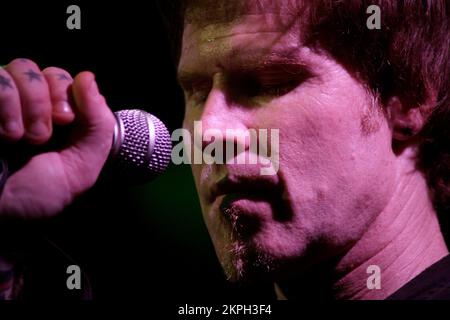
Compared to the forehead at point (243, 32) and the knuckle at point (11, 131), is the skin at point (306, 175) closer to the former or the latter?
the forehead at point (243, 32)

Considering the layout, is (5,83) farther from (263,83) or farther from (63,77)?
(263,83)

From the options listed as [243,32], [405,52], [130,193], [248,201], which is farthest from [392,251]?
[130,193]

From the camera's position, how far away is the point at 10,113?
0.82 metres

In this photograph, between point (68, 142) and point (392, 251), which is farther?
point (392, 251)

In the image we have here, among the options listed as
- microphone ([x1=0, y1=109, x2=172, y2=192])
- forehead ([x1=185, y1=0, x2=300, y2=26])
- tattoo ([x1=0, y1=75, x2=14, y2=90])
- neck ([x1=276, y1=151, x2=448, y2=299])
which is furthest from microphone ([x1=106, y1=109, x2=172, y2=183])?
neck ([x1=276, y1=151, x2=448, y2=299])

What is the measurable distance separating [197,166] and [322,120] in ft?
1.45

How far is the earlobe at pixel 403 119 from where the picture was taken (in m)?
1.35

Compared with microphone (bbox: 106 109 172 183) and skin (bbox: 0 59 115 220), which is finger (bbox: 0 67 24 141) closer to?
skin (bbox: 0 59 115 220)

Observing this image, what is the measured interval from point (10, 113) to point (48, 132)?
73mm

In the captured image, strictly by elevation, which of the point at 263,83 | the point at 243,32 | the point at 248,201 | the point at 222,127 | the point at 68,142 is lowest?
the point at 248,201

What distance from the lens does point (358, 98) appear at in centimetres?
129

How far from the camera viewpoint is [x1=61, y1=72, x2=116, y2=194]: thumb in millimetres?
914

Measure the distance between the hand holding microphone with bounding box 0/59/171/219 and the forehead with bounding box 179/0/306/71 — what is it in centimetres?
43
